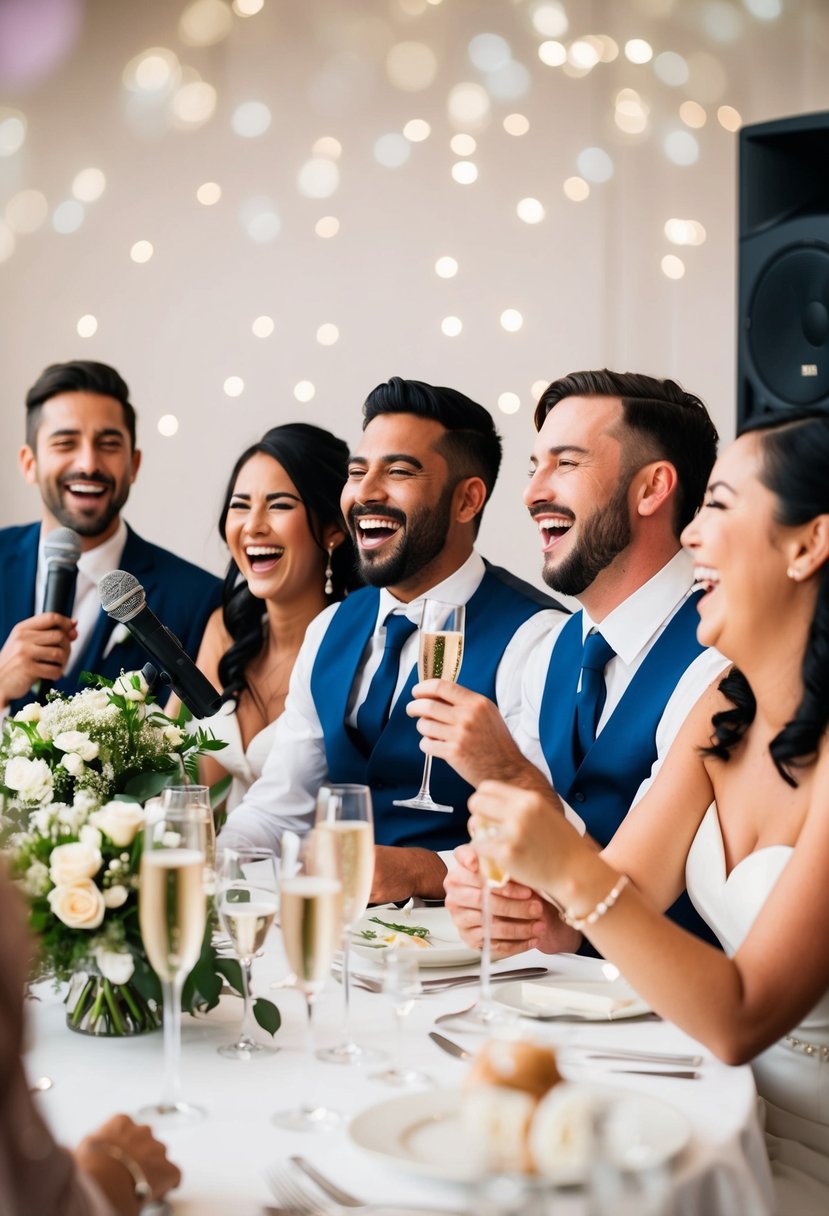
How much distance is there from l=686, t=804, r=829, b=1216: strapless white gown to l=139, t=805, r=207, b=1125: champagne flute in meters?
0.71

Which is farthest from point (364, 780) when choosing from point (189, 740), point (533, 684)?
point (189, 740)

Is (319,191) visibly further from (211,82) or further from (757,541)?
(757,541)

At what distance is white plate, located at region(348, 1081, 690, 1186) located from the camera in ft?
3.43

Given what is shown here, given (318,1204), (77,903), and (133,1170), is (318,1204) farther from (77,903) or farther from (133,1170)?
(77,903)

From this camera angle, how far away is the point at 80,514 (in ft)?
12.1

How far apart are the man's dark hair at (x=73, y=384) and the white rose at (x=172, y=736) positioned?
7.49 ft

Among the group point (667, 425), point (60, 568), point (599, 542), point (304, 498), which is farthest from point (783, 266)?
point (60, 568)

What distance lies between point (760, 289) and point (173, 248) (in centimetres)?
224

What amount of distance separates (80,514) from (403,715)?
1402 millimetres

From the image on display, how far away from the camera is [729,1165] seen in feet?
3.61

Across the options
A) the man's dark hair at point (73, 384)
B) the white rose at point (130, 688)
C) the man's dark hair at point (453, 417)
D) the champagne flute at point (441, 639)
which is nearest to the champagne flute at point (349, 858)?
the white rose at point (130, 688)

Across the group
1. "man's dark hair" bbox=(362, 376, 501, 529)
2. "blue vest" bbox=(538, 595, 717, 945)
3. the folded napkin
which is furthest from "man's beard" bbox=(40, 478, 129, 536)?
the folded napkin

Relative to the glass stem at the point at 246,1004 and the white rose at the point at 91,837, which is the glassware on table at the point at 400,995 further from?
the white rose at the point at 91,837

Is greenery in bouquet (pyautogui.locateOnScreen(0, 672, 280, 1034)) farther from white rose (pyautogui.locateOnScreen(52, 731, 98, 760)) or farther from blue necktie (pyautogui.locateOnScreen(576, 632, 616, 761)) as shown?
blue necktie (pyautogui.locateOnScreen(576, 632, 616, 761))
